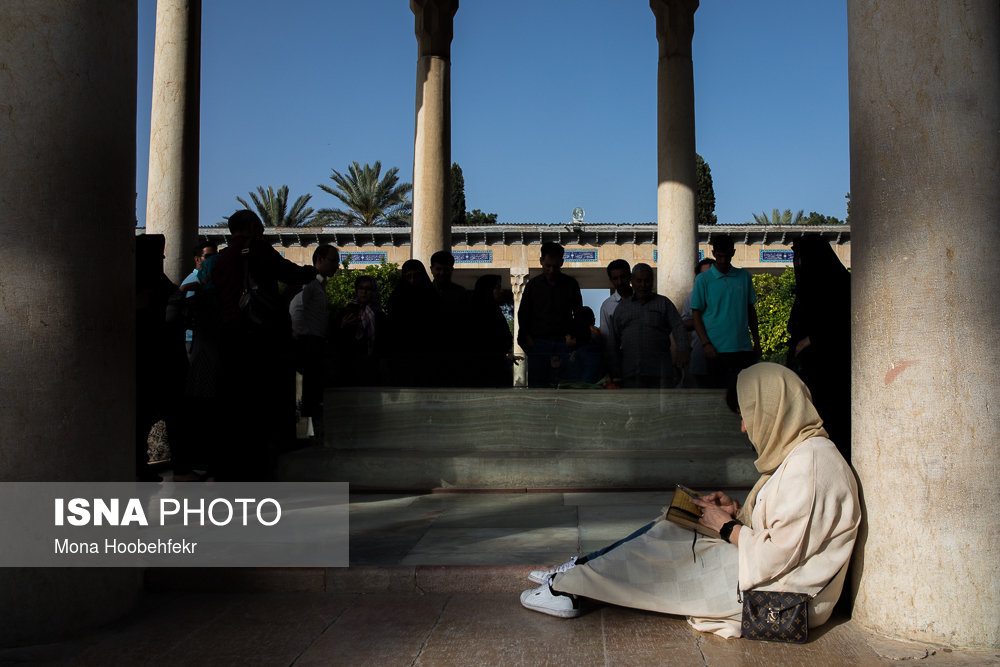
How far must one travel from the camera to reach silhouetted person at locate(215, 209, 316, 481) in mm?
6746

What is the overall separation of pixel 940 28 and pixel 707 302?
15.6 feet

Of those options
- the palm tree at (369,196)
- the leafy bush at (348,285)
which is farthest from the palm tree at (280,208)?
the leafy bush at (348,285)

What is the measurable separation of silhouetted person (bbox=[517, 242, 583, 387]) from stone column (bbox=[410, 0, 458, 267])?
4781 mm

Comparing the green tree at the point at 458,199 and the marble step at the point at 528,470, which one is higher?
the green tree at the point at 458,199

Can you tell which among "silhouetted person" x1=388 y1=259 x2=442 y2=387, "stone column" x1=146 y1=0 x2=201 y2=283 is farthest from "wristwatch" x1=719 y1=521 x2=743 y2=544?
"stone column" x1=146 y1=0 x2=201 y2=283

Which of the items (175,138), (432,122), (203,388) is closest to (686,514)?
(203,388)

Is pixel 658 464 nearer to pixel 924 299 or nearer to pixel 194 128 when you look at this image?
pixel 924 299

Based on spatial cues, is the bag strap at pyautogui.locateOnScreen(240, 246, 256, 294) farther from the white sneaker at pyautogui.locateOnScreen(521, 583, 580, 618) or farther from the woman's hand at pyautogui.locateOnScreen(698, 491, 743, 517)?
the woman's hand at pyautogui.locateOnScreen(698, 491, 743, 517)

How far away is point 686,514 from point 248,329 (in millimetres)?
3964

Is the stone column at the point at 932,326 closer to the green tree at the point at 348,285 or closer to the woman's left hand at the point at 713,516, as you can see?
the woman's left hand at the point at 713,516

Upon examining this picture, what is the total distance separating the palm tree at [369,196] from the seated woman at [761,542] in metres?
49.1

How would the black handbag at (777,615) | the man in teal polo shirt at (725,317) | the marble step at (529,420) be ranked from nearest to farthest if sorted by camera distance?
the black handbag at (777,615)
the marble step at (529,420)
the man in teal polo shirt at (725,317)

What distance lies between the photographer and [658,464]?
757cm

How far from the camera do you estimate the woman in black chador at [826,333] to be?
509cm
